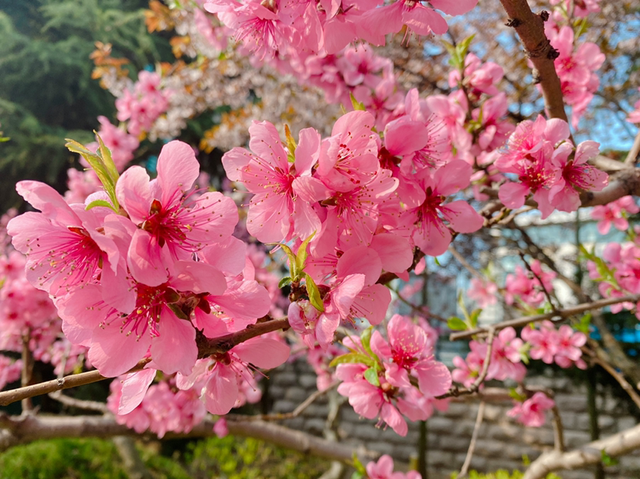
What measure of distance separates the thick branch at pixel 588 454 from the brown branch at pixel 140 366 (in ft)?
5.60

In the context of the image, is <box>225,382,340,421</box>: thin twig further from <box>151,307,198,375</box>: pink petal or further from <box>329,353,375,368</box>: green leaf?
<box>151,307,198,375</box>: pink petal

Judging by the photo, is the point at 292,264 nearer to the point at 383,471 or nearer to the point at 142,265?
the point at 142,265

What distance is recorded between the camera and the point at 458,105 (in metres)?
1.10

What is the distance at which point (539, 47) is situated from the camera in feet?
2.41

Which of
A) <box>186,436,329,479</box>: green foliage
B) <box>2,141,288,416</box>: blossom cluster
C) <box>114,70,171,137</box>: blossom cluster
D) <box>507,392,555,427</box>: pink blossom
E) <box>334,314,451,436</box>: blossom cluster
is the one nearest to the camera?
<box>2,141,288,416</box>: blossom cluster

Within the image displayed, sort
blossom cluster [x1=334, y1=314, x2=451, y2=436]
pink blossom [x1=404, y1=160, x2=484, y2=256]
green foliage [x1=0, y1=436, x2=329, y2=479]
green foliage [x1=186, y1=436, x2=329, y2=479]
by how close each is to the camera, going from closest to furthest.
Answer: pink blossom [x1=404, y1=160, x2=484, y2=256]
blossom cluster [x1=334, y1=314, x2=451, y2=436]
green foliage [x1=0, y1=436, x2=329, y2=479]
green foliage [x1=186, y1=436, x2=329, y2=479]

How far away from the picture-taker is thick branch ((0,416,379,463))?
1719 millimetres

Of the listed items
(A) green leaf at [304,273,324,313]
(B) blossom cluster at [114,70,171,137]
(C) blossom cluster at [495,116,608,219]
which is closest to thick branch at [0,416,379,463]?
(A) green leaf at [304,273,324,313]

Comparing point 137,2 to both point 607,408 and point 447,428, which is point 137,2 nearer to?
point 447,428

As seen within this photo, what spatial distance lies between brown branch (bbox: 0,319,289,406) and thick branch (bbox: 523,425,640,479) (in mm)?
1706

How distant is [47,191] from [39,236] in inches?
2.9

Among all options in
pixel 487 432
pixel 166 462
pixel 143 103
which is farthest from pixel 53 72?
pixel 487 432

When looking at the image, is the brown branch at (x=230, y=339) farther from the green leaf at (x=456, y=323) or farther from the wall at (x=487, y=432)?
the wall at (x=487, y=432)

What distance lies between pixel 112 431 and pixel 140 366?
6.15 ft
